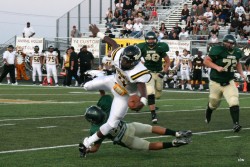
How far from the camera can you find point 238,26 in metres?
31.7

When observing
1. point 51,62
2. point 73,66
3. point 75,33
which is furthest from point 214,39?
point 75,33

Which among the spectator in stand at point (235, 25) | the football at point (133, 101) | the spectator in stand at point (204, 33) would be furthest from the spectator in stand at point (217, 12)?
the football at point (133, 101)

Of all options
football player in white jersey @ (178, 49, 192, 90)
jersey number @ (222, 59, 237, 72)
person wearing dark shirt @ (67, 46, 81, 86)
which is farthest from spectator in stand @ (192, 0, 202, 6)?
jersey number @ (222, 59, 237, 72)

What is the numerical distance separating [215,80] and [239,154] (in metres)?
3.49

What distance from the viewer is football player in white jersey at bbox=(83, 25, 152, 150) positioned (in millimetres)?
9078

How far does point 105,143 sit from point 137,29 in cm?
2326

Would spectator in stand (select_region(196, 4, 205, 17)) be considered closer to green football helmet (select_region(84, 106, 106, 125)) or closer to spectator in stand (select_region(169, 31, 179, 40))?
spectator in stand (select_region(169, 31, 179, 40))

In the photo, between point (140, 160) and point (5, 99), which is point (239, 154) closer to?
point (140, 160)

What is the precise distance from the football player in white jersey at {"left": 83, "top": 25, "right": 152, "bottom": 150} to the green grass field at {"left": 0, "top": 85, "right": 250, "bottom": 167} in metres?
0.44

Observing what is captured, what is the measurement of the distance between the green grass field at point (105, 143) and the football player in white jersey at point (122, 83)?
1.44 feet

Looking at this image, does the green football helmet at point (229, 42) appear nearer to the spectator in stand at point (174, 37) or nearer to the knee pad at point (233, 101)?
the knee pad at point (233, 101)

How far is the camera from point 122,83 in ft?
30.6

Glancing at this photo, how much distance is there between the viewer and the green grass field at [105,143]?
907 centimetres

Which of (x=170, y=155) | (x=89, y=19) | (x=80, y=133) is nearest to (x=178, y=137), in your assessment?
(x=170, y=155)
